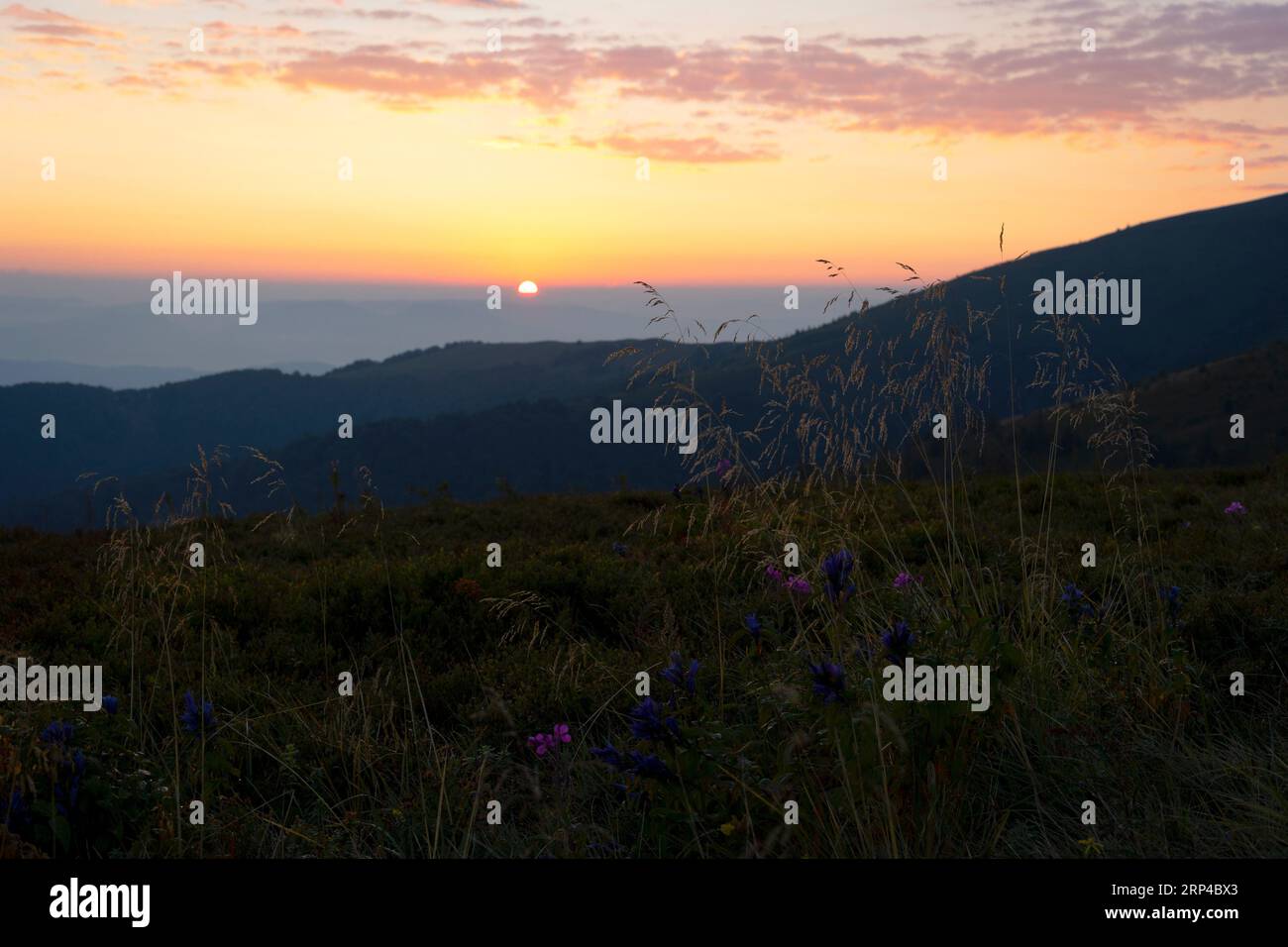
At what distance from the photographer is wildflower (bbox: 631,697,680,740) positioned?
297 cm

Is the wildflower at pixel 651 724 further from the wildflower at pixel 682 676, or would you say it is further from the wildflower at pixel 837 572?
the wildflower at pixel 837 572

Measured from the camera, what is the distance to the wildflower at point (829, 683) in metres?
2.85

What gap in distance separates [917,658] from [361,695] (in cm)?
280

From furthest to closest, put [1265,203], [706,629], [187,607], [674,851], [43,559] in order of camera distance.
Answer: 1. [1265,203]
2. [43,559]
3. [187,607]
4. [706,629]
5. [674,851]

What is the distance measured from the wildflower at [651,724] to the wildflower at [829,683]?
1.65 ft

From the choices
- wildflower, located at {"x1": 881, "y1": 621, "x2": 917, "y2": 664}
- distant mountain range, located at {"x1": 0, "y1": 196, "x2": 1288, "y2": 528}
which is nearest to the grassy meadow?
wildflower, located at {"x1": 881, "y1": 621, "x2": 917, "y2": 664}

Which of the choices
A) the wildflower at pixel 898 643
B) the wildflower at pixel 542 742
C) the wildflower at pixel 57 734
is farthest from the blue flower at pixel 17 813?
the wildflower at pixel 898 643

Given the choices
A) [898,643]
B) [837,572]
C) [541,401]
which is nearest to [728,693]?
[837,572]

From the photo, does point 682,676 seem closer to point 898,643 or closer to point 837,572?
point 837,572

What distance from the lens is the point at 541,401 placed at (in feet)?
400

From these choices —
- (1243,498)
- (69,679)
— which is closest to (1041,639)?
(69,679)

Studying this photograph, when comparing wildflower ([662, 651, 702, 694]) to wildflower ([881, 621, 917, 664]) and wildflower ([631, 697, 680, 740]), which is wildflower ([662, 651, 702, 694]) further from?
wildflower ([881, 621, 917, 664])
